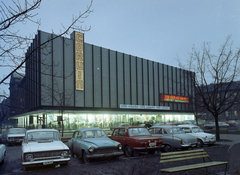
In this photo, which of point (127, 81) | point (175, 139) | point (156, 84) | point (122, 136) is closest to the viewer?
point (122, 136)

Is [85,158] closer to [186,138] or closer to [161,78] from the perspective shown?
[186,138]

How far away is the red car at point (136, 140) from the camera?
11209 mm

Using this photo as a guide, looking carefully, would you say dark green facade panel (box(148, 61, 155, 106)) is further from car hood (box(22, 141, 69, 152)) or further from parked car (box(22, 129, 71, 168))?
car hood (box(22, 141, 69, 152))

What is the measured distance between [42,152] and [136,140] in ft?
15.7

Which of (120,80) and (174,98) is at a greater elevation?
(120,80)

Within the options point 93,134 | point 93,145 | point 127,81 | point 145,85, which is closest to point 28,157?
point 93,145

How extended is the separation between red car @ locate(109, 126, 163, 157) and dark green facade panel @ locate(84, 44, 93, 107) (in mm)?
28914

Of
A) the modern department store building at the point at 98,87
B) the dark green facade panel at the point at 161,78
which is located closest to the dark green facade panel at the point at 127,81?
the modern department store building at the point at 98,87

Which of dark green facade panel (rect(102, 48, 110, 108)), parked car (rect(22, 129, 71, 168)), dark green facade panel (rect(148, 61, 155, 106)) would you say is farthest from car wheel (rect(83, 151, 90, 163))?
dark green facade panel (rect(148, 61, 155, 106))

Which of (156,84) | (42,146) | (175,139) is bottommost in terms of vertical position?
(175,139)

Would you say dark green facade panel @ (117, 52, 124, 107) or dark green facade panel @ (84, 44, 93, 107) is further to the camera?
dark green facade panel @ (117, 52, 124, 107)

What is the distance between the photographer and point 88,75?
41500 millimetres

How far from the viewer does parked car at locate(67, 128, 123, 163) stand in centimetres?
977

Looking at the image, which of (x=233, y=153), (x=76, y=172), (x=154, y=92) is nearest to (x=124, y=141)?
(x=76, y=172)
